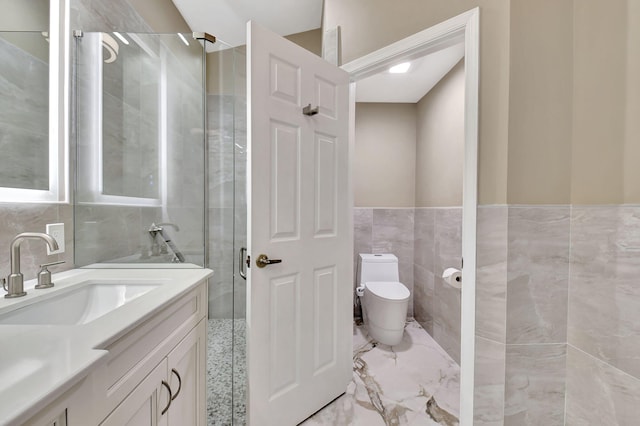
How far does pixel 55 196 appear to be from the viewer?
108 centimetres

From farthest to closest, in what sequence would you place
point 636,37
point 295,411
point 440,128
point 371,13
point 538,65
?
1. point 440,128
2. point 371,13
3. point 295,411
4. point 538,65
5. point 636,37

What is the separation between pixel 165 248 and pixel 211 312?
458 mm

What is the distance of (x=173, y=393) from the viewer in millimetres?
882

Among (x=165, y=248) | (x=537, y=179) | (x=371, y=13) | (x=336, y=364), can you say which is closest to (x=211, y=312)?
(x=165, y=248)

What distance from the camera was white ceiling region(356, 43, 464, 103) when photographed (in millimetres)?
2100

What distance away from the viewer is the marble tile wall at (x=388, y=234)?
286 centimetres

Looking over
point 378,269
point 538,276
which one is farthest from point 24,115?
point 378,269

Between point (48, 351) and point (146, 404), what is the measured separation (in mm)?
370

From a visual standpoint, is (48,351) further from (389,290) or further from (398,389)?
(389,290)

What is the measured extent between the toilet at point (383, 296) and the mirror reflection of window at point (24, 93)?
217 cm

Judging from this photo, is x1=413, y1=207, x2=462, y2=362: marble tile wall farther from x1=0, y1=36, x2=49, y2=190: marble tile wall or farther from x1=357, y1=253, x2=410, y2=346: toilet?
x1=0, y1=36, x2=49, y2=190: marble tile wall

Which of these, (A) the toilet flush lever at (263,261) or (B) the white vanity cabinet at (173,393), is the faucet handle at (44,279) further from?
(A) the toilet flush lever at (263,261)

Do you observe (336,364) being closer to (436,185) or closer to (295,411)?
(295,411)

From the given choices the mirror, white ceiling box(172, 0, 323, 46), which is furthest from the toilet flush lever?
white ceiling box(172, 0, 323, 46)
